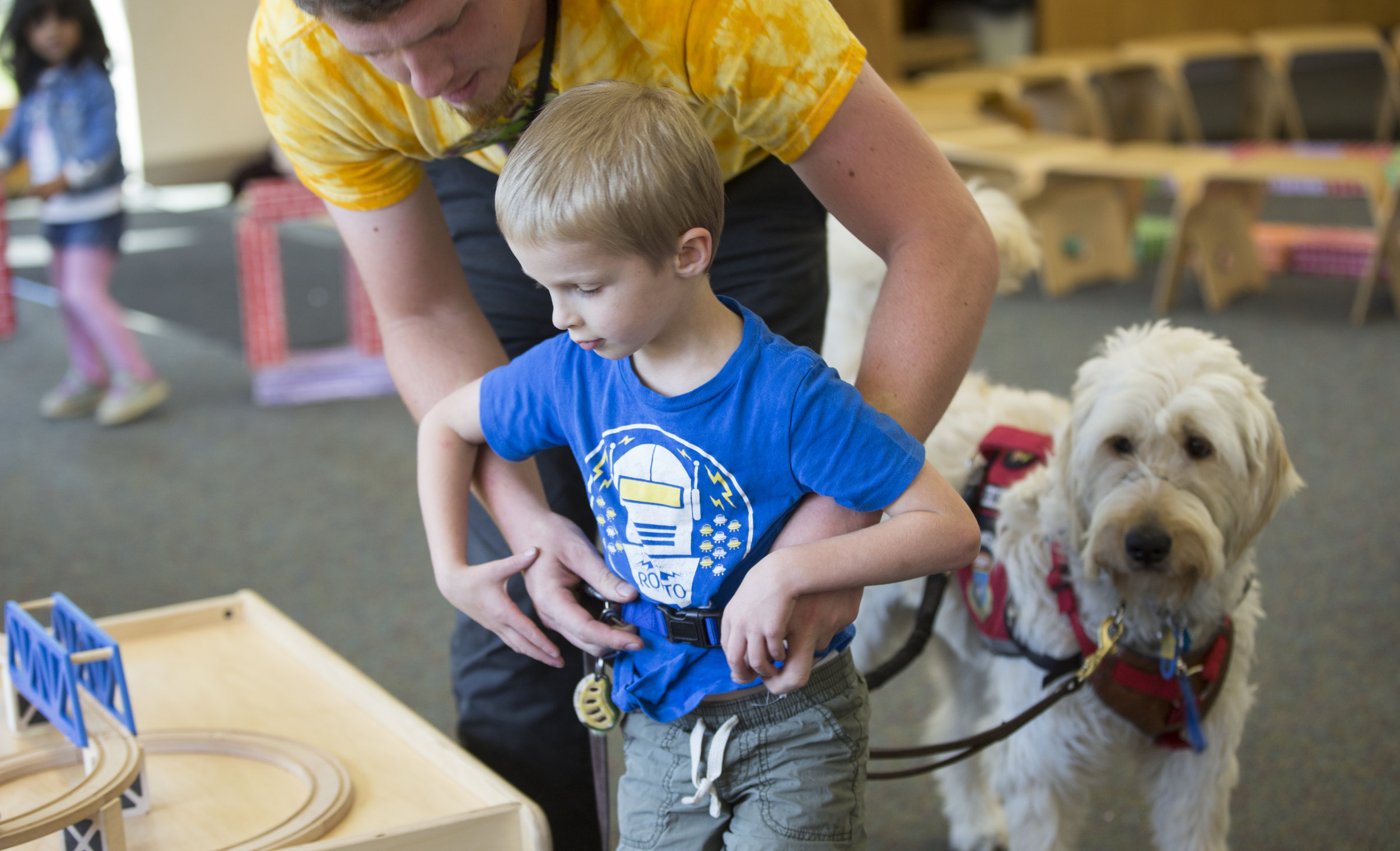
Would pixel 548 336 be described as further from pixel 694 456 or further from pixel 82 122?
pixel 82 122

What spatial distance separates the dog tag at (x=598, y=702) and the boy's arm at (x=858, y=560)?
24 cm

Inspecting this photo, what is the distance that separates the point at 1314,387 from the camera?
3.94 meters

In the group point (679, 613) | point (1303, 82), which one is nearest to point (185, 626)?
point (679, 613)

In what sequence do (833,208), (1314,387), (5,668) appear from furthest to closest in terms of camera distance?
(1314,387) → (5,668) → (833,208)

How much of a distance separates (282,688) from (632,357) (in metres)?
0.83

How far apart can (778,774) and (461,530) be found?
38 centimetres

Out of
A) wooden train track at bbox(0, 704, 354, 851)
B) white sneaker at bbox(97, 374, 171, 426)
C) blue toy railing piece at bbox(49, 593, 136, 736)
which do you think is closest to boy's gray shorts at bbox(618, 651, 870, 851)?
wooden train track at bbox(0, 704, 354, 851)

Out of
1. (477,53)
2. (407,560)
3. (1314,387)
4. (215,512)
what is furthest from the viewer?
(1314,387)

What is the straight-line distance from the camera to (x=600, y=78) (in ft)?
3.56

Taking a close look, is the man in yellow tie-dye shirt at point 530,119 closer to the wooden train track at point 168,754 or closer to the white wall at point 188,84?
the wooden train track at point 168,754

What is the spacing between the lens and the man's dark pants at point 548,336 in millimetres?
1331

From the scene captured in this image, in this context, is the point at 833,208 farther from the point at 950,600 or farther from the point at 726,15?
the point at 950,600

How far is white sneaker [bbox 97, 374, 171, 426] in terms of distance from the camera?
3.98 meters

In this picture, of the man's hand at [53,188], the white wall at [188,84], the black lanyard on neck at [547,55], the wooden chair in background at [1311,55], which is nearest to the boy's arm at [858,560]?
the black lanyard on neck at [547,55]
